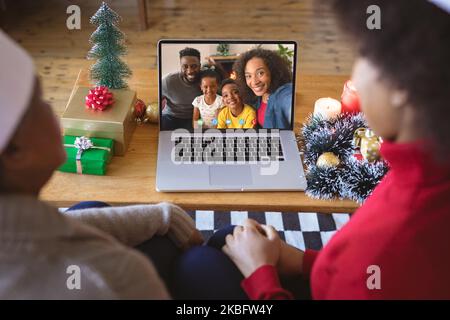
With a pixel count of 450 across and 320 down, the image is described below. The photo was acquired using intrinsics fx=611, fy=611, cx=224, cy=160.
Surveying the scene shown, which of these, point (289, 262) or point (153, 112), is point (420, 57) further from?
point (153, 112)

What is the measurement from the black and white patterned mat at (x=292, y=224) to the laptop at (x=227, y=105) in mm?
522

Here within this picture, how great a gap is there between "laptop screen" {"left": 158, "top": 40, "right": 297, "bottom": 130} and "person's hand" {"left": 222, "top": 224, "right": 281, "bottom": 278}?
1.20ft

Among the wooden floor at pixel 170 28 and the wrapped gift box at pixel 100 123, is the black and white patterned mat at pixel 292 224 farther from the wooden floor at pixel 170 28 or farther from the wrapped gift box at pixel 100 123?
the wooden floor at pixel 170 28

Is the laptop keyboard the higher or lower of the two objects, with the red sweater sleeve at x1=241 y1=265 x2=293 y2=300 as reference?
higher

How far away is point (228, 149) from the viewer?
1.48 m

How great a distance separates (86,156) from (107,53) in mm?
338

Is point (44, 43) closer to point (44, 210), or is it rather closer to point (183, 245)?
point (183, 245)

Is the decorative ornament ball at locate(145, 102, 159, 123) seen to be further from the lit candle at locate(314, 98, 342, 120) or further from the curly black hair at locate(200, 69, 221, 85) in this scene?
the lit candle at locate(314, 98, 342, 120)

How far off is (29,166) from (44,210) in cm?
7

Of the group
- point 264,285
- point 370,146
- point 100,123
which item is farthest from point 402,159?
point 100,123

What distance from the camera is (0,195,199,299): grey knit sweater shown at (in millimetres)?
741

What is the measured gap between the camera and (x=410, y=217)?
842 millimetres

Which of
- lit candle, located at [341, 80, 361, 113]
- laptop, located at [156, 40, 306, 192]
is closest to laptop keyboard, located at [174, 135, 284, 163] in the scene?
laptop, located at [156, 40, 306, 192]

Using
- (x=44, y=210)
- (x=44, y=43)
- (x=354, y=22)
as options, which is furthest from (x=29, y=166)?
(x=44, y=43)
